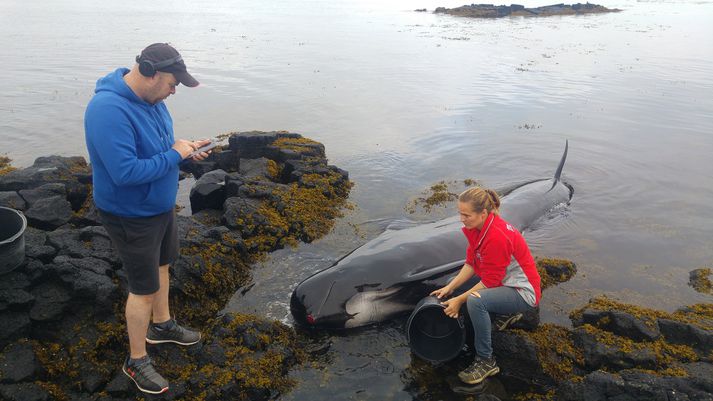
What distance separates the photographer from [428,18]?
56250mm

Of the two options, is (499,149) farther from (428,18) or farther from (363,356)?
(428,18)

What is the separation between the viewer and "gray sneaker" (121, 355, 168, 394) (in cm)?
495

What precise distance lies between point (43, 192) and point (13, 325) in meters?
3.82

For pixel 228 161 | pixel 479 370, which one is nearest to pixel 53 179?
pixel 228 161

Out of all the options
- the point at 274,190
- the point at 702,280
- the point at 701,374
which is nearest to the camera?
the point at 701,374

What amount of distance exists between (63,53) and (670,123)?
29.4 m

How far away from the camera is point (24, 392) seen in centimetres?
473

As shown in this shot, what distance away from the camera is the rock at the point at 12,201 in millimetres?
7625

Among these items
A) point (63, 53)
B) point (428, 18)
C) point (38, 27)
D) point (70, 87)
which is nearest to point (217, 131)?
point (70, 87)

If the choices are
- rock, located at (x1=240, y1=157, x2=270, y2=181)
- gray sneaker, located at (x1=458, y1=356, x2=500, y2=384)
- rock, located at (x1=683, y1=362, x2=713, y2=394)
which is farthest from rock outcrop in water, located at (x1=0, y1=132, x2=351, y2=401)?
rock, located at (x1=683, y1=362, x2=713, y2=394)

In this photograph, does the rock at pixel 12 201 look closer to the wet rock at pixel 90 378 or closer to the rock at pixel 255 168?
the wet rock at pixel 90 378

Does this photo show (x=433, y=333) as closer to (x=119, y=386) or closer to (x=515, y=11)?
(x=119, y=386)

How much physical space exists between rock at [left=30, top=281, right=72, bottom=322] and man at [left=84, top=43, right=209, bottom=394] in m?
1.16

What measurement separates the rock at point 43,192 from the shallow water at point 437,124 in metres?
3.81
